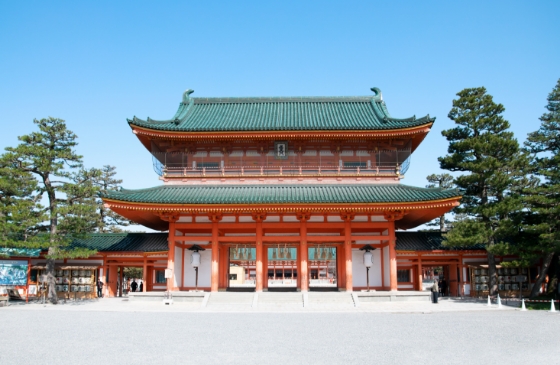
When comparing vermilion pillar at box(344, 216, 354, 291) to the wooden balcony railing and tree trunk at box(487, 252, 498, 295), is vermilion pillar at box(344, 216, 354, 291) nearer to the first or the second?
the wooden balcony railing

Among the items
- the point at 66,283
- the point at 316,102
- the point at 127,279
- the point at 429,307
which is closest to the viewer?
the point at 429,307

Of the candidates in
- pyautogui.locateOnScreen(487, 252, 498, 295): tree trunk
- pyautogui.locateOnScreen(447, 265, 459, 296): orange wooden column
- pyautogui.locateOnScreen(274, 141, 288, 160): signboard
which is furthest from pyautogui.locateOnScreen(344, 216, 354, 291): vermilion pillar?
pyautogui.locateOnScreen(447, 265, 459, 296): orange wooden column

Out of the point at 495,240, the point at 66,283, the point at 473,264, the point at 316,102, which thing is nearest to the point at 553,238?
the point at 495,240

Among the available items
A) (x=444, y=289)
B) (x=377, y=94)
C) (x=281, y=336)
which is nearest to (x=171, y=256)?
(x=281, y=336)

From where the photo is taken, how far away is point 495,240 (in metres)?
29.0

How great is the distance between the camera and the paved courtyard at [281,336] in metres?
11.0

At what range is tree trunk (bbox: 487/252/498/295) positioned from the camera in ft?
90.7

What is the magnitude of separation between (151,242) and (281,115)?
12.8 m

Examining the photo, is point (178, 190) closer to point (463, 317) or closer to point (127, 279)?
point (463, 317)

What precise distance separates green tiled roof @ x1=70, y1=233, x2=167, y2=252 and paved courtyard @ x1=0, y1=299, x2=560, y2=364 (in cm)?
842

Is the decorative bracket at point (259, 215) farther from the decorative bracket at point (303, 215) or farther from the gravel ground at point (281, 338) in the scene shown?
the gravel ground at point (281, 338)

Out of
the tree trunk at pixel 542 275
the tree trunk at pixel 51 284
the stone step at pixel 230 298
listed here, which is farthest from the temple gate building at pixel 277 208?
the tree trunk at pixel 51 284

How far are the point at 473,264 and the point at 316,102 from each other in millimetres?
16039

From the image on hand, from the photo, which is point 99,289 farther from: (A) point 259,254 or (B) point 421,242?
(B) point 421,242
